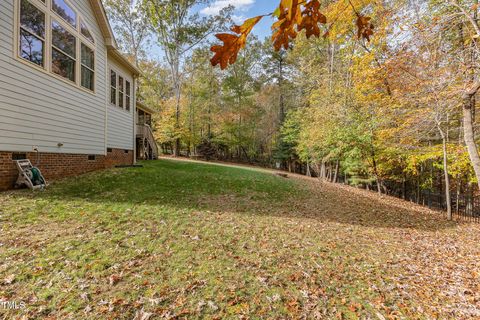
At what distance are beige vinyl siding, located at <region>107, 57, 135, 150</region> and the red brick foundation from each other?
59cm

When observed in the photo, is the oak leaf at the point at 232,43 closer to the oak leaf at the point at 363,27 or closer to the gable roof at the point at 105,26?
the oak leaf at the point at 363,27

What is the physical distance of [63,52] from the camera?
629cm

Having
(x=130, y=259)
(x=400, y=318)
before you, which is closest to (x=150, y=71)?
(x=130, y=259)

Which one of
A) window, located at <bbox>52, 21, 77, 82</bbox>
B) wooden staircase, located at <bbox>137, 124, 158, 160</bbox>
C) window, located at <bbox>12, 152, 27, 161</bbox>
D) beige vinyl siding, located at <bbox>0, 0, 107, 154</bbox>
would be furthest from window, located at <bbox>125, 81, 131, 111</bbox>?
window, located at <bbox>12, 152, 27, 161</bbox>

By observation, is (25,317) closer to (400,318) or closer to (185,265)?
(185,265)

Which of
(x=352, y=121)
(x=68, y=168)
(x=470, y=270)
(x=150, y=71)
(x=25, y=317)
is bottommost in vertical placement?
(x=470, y=270)

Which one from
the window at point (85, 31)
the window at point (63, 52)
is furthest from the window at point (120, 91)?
the window at point (63, 52)

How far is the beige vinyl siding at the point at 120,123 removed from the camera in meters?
8.99

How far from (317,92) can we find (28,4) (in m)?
14.2

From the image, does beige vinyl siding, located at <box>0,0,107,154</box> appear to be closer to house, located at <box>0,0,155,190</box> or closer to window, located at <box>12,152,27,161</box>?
house, located at <box>0,0,155,190</box>

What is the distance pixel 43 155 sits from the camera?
5652 millimetres

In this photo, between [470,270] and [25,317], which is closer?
[25,317]

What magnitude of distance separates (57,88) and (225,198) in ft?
18.7

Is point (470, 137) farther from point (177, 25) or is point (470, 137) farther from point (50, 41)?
point (177, 25)
